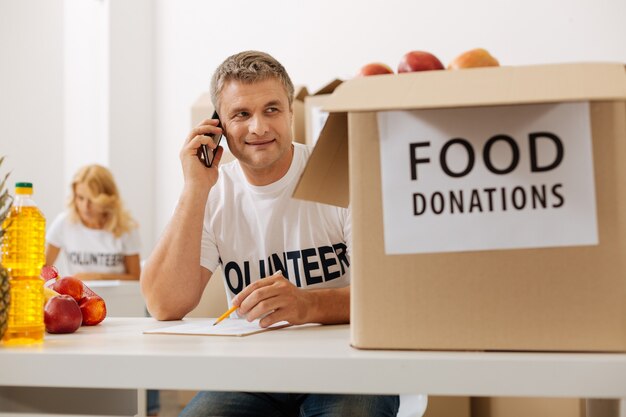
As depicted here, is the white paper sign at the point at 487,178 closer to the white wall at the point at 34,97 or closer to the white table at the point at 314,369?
the white table at the point at 314,369

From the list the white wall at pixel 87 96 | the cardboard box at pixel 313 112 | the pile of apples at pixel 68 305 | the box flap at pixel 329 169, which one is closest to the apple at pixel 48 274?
the pile of apples at pixel 68 305

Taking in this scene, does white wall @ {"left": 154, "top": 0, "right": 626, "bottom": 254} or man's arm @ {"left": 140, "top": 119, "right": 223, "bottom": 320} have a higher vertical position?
white wall @ {"left": 154, "top": 0, "right": 626, "bottom": 254}

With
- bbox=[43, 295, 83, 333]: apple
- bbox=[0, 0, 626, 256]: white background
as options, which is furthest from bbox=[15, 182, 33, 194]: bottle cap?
bbox=[0, 0, 626, 256]: white background

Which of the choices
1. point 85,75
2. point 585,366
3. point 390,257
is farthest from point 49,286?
point 85,75

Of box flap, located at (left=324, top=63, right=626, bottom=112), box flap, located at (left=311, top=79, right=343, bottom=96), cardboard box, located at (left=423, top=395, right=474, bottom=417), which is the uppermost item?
box flap, located at (left=311, top=79, right=343, bottom=96)

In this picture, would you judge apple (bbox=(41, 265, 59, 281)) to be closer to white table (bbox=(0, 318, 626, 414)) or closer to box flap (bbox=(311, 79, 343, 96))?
white table (bbox=(0, 318, 626, 414))

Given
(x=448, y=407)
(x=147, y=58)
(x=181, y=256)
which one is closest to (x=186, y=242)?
(x=181, y=256)

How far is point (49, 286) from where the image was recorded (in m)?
1.20

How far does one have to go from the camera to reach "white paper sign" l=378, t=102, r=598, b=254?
725mm

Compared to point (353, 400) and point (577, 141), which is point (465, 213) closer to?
point (577, 141)

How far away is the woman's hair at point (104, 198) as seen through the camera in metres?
3.52

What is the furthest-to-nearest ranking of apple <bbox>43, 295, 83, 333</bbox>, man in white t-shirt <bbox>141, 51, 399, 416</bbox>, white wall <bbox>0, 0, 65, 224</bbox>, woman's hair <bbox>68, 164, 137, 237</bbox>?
white wall <bbox>0, 0, 65, 224</bbox>
woman's hair <bbox>68, 164, 137, 237</bbox>
man in white t-shirt <bbox>141, 51, 399, 416</bbox>
apple <bbox>43, 295, 83, 333</bbox>

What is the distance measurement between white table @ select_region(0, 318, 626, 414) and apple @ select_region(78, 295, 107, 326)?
0.30 meters

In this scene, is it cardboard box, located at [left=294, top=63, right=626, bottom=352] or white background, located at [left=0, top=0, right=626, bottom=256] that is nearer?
cardboard box, located at [left=294, top=63, right=626, bottom=352]
